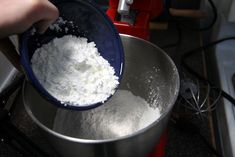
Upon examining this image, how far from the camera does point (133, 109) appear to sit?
566 mm

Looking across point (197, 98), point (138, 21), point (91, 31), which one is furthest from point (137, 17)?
point (197, 98)

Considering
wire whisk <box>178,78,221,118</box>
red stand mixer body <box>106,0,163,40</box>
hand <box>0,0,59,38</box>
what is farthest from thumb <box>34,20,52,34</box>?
wire whisk <box>178,78,221,118</box>

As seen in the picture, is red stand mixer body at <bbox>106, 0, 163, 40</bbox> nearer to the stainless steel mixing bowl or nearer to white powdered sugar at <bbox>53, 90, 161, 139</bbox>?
the stainless steel mixing bowl

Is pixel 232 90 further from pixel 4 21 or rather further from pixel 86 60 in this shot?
pixel 4 21

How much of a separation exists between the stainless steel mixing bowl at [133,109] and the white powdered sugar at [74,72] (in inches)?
1.9

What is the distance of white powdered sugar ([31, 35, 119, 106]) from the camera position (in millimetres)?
390

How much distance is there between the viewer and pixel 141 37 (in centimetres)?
54

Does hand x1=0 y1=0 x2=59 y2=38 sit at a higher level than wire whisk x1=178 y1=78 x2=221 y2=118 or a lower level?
higher

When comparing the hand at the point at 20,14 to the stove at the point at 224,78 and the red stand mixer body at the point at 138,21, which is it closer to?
the red stand mixer body at the point at 138,21

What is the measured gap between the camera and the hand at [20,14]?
32cm

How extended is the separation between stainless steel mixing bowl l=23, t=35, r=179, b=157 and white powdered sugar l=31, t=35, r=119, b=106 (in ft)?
0.16

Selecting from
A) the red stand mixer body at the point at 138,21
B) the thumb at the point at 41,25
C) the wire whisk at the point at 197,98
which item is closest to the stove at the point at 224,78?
the wire whisk at the point at 197,98

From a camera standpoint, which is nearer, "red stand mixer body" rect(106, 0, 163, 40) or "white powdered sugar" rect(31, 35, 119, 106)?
"white powdered sugar" rect(31, 35, 119, 106)

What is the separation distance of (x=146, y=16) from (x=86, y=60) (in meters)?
0.16
